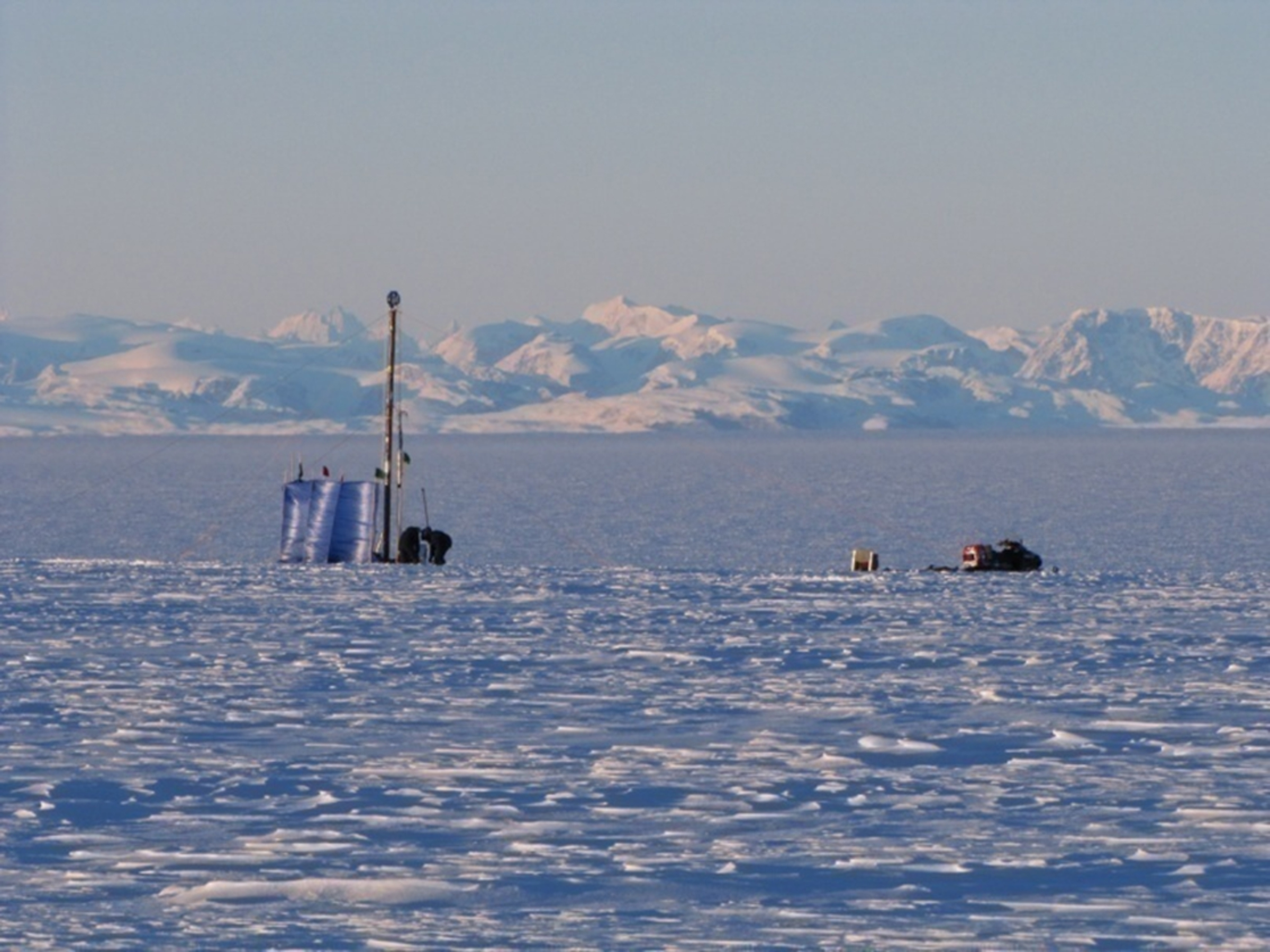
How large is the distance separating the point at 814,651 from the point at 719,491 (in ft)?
449

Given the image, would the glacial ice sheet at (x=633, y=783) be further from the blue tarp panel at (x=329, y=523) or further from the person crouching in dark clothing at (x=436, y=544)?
the blue tarp panel at (x=329, y=523)

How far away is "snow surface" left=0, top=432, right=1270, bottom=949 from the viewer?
45.0ft

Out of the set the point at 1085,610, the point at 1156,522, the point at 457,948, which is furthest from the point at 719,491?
the point at 457,948

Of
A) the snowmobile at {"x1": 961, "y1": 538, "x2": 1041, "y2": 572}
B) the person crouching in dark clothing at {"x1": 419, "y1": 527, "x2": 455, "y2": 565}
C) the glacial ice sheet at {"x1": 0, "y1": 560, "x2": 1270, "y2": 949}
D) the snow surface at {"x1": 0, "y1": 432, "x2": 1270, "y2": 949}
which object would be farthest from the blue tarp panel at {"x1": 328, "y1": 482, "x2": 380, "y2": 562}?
the glacial ice sheet at {"x1": 0, "y1": 560, "x2": 1270, "y2": 949}

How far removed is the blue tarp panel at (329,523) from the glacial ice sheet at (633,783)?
31.2 m

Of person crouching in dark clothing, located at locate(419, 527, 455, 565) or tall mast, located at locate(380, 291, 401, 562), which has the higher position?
tall mast, located at locate(380, 291, 401, 562)

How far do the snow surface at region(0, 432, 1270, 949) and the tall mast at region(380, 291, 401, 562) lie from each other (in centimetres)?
1716

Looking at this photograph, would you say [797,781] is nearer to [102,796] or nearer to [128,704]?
[102,796]

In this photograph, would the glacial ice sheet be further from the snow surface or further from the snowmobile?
the snowmobile

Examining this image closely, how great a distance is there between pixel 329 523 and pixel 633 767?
4772 cm

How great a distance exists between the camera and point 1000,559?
2202 inches

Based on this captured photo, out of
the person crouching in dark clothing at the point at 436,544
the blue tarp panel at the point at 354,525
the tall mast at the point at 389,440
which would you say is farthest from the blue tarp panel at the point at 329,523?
the person crouching in dark clothing at the point at 436,544

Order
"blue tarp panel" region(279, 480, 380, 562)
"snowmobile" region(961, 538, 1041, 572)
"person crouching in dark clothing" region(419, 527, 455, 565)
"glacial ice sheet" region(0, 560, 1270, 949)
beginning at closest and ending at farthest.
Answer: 1. "glacial ice sheet" region(0, 560, 1270, 949)
2. "snowmobile" region(961, 538, 1041, 572)
3. "person crouching in dark clothing" region(419, 527, 455, 565)
4. "blue tarp panel" region(279, 480, 380, 562)

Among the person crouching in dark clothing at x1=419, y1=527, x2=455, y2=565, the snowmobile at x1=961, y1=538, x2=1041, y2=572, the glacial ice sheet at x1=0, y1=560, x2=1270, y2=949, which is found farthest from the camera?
the person crouching in dark clothing at x1=419, y1=527, x2=455, y2=565
